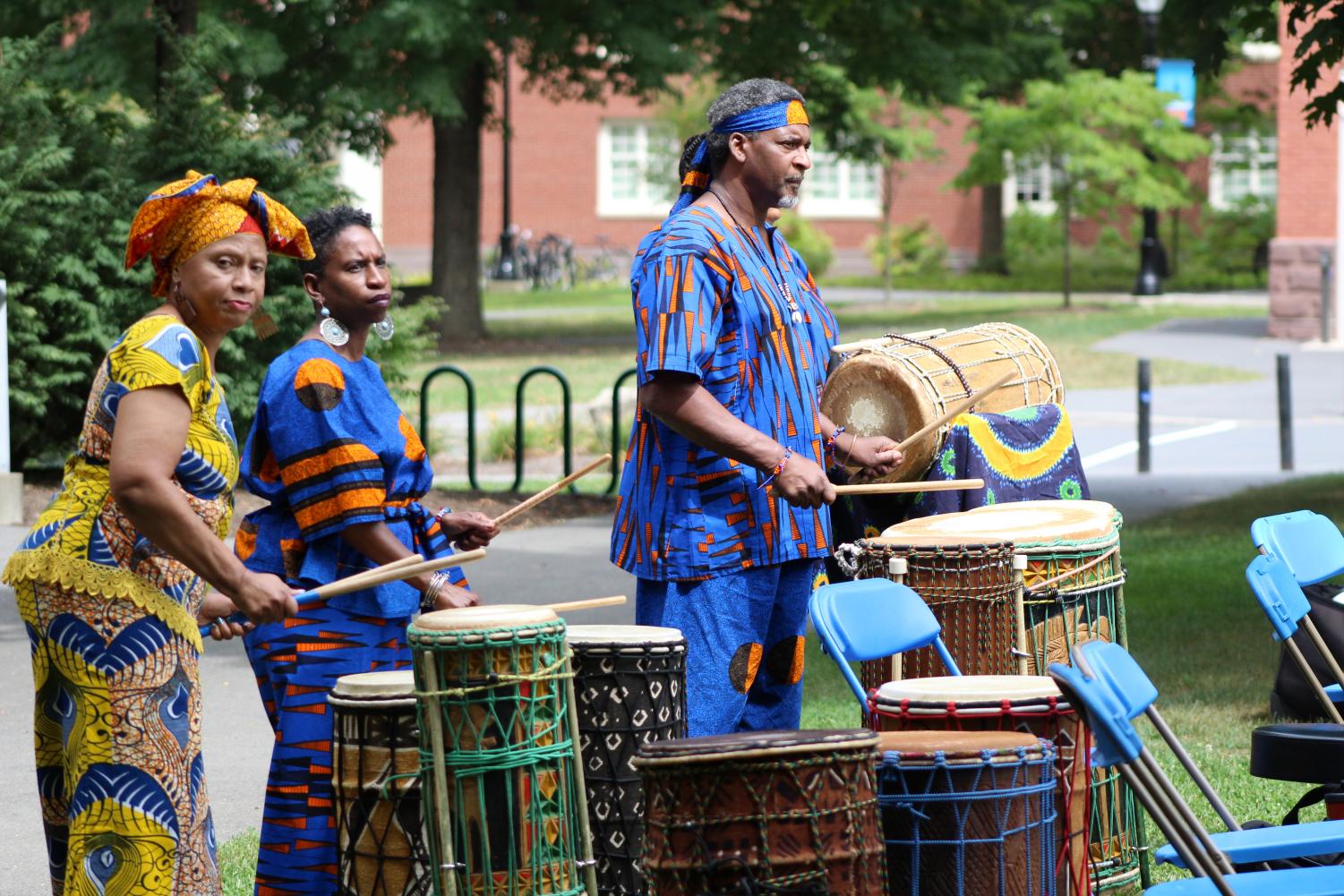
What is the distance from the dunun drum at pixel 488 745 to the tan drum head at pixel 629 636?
1.19ft

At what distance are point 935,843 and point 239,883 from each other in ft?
7.55

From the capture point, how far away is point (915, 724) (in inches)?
183

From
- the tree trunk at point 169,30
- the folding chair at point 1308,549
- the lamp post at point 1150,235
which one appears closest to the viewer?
the folding chair at point 1308,549

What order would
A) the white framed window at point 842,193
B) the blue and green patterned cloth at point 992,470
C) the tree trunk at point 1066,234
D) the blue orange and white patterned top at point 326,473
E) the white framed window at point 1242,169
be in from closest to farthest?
the blue orange and white patterned top at point 326,473 → the blue and green patterned cloth at point 992,470 → the tree trunk at point 1066,234 → the white framed window at point 1242,169 → the white framed window at point 842,193

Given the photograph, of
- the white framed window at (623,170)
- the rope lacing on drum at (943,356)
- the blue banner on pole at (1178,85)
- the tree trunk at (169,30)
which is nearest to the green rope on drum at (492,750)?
the rope lacing on drum at (943,356)

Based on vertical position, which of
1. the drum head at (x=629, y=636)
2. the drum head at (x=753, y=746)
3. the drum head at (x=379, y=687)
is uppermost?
the drum head at (x=629, y=636)

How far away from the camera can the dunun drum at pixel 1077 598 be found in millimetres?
5301

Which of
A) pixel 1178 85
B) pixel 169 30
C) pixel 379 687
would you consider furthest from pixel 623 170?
pixel 379 687

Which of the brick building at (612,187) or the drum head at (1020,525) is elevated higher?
the brick building at (612,187)

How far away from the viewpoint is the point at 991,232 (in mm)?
44406

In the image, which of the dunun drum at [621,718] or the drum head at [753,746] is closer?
the drum head at [753,746]

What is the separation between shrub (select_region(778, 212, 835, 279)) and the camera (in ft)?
145

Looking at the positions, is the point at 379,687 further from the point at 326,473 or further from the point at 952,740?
the point at 952,740

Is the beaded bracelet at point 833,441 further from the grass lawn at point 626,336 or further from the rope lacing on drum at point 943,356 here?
the grass lawn at point 626,336
